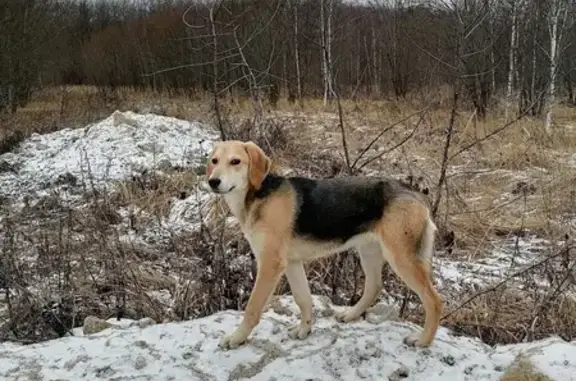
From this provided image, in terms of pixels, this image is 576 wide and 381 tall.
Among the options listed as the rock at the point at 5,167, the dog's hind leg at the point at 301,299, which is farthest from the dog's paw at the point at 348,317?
the rock at the point at 5,167

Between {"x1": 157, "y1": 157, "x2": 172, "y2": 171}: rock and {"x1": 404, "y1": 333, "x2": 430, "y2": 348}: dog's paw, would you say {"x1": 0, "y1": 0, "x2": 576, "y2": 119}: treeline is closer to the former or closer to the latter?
{"x1": 157, "y1": 157, "x2": 172, "y2": 171}: rock

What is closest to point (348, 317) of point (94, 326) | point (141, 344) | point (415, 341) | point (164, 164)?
point (415, 341)

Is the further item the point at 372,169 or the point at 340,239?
the point at 372,169

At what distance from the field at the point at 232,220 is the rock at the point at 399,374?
91cm

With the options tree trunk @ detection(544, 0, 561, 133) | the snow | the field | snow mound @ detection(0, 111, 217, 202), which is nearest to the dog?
the field

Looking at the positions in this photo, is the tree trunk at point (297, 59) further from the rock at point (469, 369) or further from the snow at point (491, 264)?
the rock at point (469, 369)

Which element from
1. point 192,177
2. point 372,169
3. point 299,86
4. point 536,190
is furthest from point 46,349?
point 299,86

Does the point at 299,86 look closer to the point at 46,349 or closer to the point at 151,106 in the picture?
the point at 151,106

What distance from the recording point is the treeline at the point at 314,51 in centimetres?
1587

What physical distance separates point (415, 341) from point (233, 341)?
1.15 metres

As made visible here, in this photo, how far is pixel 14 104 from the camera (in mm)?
20469

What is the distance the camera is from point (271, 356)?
3.84 meters

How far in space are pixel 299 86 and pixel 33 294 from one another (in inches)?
565

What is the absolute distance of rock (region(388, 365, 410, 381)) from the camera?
365 centimetres
